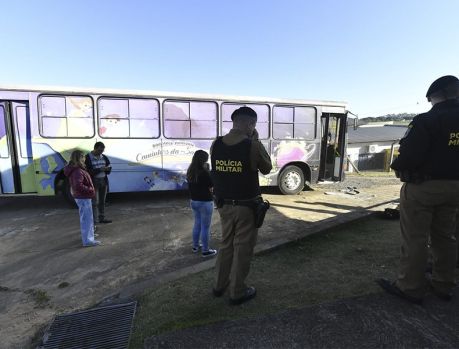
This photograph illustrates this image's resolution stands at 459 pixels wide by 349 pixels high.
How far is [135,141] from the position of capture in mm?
8211

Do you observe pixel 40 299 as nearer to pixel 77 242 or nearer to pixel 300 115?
pixel 77 242

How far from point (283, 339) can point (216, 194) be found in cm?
144

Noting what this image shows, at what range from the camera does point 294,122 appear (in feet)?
31.4

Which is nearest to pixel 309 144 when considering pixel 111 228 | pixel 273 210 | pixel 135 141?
pixel 273 210

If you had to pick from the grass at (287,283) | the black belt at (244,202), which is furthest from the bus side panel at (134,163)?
the black belt at (244,202)

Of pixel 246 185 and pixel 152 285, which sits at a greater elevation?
pixel 246 185

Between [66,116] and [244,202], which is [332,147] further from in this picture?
[244,202]

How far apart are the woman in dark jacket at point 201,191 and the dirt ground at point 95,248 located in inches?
18.5

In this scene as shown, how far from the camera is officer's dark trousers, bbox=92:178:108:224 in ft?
20.8

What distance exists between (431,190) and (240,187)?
1688 millimetres

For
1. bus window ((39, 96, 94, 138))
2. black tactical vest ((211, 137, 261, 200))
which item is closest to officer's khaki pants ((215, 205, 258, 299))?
black tactical vest ((211, 137, 261, 200))

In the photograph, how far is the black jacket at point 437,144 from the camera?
9.04ft

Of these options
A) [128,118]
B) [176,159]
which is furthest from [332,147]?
[128,118]

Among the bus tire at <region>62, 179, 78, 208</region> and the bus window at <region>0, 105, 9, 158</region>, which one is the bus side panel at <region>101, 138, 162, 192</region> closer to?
the bus tire at <region>62, 179, 78, 208</region>
